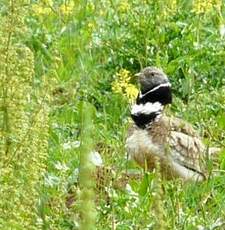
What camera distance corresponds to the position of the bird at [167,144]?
5953 mm

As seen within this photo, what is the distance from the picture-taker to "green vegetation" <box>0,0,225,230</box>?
150 inches

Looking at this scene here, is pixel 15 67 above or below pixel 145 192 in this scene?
above

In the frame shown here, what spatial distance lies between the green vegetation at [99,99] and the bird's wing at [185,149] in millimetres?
122

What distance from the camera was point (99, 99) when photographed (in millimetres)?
7141

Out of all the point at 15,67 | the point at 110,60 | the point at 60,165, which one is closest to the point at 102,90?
the point at 110,60

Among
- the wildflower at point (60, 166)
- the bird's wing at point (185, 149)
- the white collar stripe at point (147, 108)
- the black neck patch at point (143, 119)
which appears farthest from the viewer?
the white collar stripe at point (147, 108)

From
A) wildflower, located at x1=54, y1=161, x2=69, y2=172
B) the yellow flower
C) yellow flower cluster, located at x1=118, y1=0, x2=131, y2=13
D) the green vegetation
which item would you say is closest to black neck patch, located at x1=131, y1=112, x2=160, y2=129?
the green vegetation

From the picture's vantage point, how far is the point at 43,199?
14.8ft

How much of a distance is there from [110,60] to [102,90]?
29cm

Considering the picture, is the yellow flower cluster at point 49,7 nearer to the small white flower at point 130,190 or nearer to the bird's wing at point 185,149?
the bird's wing at point 185,149

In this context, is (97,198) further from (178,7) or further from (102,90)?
(178,7)

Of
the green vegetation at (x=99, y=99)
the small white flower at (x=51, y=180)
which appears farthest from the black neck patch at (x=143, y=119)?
the small white flower at (x=51, y=180)

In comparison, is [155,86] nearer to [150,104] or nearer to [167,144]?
[150,104]

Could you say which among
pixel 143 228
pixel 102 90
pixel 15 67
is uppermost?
pixel 15 67
